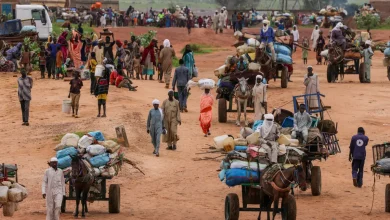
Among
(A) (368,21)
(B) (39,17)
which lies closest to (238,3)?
(A) (368,21)

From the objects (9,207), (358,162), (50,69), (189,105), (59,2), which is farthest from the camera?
(59,2)

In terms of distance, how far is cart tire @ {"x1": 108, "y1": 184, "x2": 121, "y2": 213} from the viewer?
18.5 metres

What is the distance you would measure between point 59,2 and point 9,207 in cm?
5804

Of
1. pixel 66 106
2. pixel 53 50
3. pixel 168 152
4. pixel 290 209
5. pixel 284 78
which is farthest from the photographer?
pixel 53 50

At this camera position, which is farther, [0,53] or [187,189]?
[0,53]

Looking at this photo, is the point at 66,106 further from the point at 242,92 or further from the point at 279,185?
the point at 279,185

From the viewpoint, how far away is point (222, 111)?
29.9m

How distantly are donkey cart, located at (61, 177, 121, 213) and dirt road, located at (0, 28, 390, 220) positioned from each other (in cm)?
19

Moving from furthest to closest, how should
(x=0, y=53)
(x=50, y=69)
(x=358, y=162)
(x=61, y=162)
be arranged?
(x=0, y=53) → (x=50, y=69) → (x=358, y=162) → (x=61, y=162)

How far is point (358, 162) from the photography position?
21.3 meters

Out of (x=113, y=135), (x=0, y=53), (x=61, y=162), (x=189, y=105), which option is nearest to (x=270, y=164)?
(x=61, y=162)

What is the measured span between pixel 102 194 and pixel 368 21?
46.7 metres

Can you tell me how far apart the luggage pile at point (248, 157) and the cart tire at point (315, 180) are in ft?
5.77

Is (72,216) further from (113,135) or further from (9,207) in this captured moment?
(113,135)
